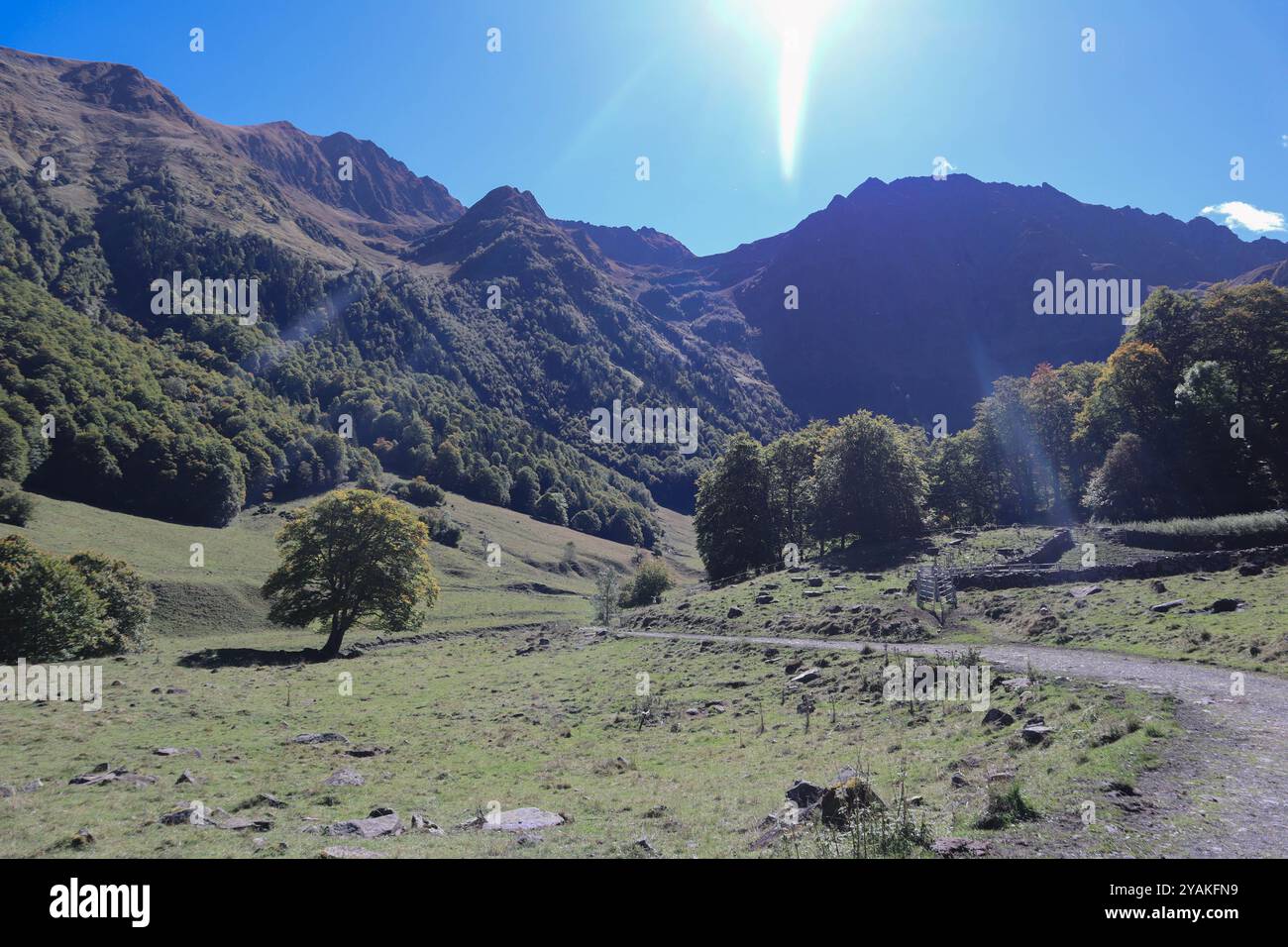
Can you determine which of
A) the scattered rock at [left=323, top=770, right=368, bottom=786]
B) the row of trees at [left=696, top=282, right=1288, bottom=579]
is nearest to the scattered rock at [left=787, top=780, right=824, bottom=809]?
the scattered rock at [left=323, top=770, right=368, bottom=786]

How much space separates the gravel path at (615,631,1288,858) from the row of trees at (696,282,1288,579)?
4155cm

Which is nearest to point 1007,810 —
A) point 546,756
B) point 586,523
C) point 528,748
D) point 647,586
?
point 546,756

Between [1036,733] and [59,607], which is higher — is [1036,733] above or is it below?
above

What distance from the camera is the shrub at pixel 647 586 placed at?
260 feet

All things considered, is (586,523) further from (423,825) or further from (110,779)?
(423,825)

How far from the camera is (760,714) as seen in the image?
2347cm

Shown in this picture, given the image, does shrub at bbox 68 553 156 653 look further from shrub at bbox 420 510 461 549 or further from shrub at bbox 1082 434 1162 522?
shrub at bbox 1082 434 1162 522

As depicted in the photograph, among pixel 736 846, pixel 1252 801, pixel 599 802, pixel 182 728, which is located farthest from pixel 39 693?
pixel 1252 801

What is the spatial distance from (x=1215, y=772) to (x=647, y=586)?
2745 inches

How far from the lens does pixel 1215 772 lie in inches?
444

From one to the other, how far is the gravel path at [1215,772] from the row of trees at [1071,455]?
41.6m

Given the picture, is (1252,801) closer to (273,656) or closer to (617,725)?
(617,725)

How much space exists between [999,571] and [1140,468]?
23.2 metres

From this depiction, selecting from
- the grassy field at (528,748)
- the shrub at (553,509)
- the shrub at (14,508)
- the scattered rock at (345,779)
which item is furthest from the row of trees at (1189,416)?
the shrub at (553,509)
